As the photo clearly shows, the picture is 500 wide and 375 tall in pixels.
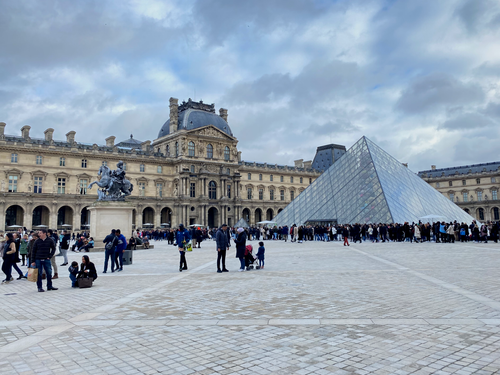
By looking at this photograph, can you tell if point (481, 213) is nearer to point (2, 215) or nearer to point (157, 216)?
point (157, 216)

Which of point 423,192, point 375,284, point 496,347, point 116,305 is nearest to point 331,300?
point 375,284

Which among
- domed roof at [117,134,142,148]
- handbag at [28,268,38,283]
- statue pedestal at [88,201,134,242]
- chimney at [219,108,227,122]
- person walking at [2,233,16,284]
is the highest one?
chimney at [219,108,227,122]

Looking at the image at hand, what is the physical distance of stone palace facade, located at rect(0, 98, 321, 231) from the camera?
46.6m

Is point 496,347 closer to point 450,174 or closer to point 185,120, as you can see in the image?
point 185,120

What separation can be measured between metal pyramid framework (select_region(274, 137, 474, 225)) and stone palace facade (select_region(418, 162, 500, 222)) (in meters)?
42.6

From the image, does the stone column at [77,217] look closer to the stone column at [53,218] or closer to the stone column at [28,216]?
the stone column at [53,218]

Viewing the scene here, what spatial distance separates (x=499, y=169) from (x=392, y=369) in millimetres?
79728

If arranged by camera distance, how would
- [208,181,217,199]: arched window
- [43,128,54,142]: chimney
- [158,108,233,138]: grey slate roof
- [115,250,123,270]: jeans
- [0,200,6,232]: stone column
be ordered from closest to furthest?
[115,250,123,270]: jeans < [0,200,6,232]: stone column < [43,128,54,142]: chimney < [208,181,217,199]: arched window < [158,108,233,138]: grey slate roof

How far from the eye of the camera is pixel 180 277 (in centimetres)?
1042

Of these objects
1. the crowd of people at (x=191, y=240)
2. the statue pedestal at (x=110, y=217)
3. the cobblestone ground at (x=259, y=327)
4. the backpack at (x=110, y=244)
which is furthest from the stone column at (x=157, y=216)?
the cobblestone ground at (x=259, y=327)

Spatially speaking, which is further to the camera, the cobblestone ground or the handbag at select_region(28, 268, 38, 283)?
the handbag at select_region(28, 268, 38, 283)

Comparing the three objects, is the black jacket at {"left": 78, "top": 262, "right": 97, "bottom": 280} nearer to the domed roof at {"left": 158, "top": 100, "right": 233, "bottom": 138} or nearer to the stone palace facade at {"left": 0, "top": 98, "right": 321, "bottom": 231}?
the stone palace facade at {"left": 0, "top": 98, "right": 321, "bottom": 231}

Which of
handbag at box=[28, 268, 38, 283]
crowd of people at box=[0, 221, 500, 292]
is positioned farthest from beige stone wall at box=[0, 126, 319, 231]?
handbag at box=[28, 268, 38, 283]

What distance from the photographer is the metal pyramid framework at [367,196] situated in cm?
3078
